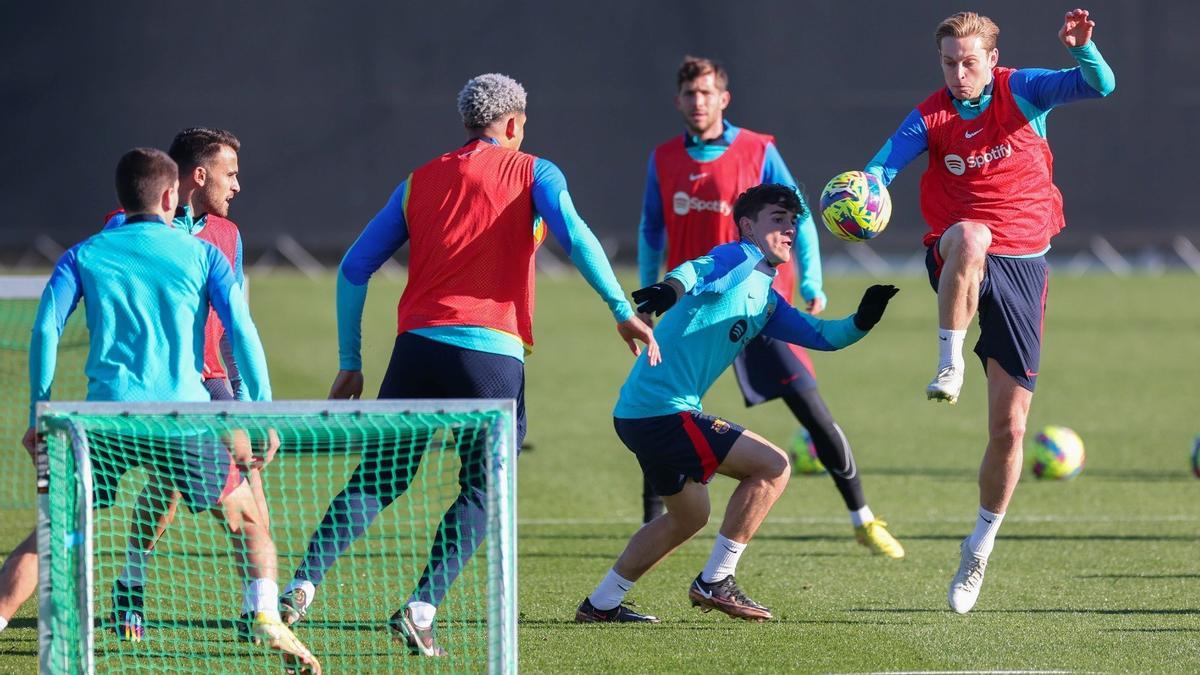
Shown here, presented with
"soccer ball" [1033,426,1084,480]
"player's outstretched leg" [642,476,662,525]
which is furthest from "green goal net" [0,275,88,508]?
"soccer ball" [1033,426,1084,480]

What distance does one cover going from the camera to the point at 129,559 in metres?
5.51

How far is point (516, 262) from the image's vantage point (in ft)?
18.4

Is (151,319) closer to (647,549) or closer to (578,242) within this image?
(578,242)

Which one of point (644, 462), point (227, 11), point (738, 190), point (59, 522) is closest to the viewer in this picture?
point (59, 522)

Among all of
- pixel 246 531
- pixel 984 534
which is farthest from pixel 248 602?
pixel 984 534

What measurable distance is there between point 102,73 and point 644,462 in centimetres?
1998

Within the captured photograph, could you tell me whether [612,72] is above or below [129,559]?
above

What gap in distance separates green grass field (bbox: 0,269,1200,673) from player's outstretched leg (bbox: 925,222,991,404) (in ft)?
3.20

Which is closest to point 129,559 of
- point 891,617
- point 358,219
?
point 891,617

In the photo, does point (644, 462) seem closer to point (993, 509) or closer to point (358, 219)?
point (993, 509)

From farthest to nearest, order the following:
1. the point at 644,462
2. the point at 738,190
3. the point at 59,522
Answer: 1. the point at 738,190
2. the point at 644,462
3. the point at 59,522

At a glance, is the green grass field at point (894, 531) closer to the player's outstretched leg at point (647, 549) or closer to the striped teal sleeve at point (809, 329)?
the player's outstretched leg at point (647, 549)

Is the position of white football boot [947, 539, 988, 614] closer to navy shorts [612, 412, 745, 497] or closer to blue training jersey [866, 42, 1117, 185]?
navy shorts [612, 412, 745, 497]

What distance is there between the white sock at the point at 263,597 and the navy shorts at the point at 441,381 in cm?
55
